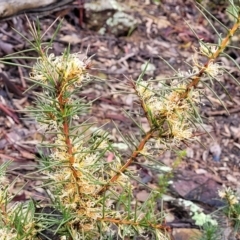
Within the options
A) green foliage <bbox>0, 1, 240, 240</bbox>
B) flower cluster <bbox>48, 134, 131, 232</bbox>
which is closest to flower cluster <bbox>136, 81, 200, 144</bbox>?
green foliage <bbox>0, 1, 240, 240</bbox>

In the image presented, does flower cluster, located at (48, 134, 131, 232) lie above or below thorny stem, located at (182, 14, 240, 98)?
below

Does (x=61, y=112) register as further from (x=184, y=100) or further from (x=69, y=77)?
(x=184, y=100)

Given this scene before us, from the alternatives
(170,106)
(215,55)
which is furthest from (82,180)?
(215,55)

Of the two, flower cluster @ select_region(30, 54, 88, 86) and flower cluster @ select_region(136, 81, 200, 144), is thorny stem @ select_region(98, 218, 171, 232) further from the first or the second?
flower cluster @ select_region(30, 54, 88, 86)

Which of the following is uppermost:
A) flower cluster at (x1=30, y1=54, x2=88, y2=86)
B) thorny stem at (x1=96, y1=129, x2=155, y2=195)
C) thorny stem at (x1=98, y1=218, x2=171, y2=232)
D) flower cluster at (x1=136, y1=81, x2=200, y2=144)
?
flower cluster at (x1=30, y1=54, x2=88, y2=86)

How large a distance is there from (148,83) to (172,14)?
310 centimetres

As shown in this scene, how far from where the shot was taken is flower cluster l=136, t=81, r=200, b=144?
91cm

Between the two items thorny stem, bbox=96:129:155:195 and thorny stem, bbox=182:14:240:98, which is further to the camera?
thorny stem, bbox=96:129:155:195

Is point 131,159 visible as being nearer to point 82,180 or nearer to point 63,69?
point 82,180

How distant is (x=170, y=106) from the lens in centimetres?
91

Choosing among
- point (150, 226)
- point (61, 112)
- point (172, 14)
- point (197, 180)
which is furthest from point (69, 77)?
point (172, 14)

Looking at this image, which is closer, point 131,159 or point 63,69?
point 63,69

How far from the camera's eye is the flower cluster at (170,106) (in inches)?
36.0

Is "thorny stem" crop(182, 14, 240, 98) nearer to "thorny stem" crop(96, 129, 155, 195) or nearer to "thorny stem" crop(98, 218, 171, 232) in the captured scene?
"thorny stem" crop(96, 129, 155, 195)
